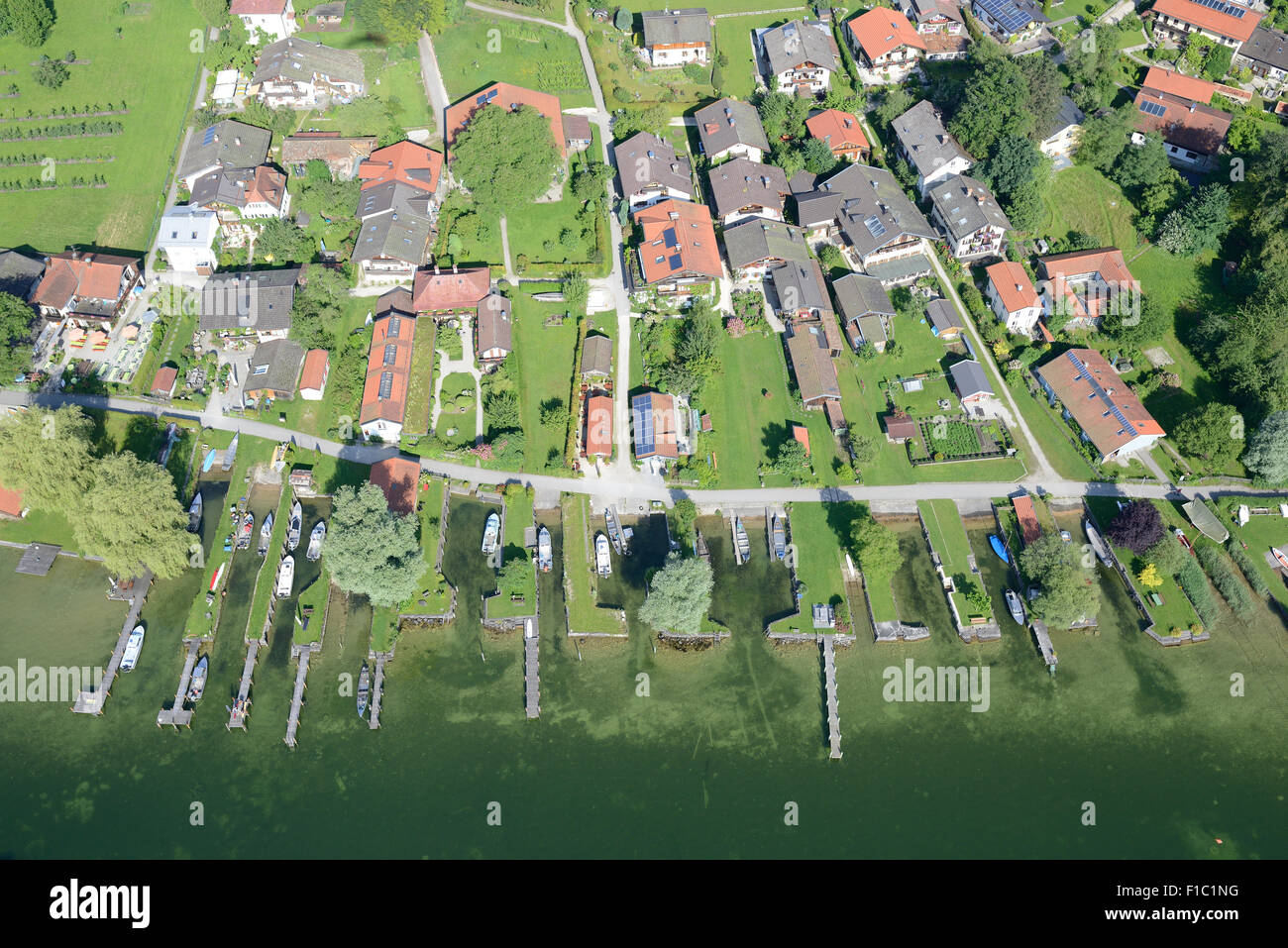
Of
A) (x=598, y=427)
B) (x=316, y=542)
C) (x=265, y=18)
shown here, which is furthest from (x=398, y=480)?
(x=265, y=18)

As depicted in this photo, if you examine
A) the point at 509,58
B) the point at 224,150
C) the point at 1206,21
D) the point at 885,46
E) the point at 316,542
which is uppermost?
the point at 1206,21

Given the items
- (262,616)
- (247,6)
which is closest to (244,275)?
(262,616)

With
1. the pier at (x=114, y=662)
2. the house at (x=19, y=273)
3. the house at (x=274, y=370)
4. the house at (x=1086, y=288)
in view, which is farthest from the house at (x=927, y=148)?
the house at (x=19, y=273)

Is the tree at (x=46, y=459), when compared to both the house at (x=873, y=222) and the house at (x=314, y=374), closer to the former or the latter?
the house at (x=314, y=374)

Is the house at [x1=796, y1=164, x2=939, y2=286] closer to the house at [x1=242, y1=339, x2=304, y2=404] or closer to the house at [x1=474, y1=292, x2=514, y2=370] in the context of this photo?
the house at [x1=474, y1=292, x2=514, y2=370]

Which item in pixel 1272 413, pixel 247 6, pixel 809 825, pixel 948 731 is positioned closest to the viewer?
pixel 809 825

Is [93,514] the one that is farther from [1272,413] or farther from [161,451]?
[1272,413]

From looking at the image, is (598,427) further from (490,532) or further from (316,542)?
(316,542)
